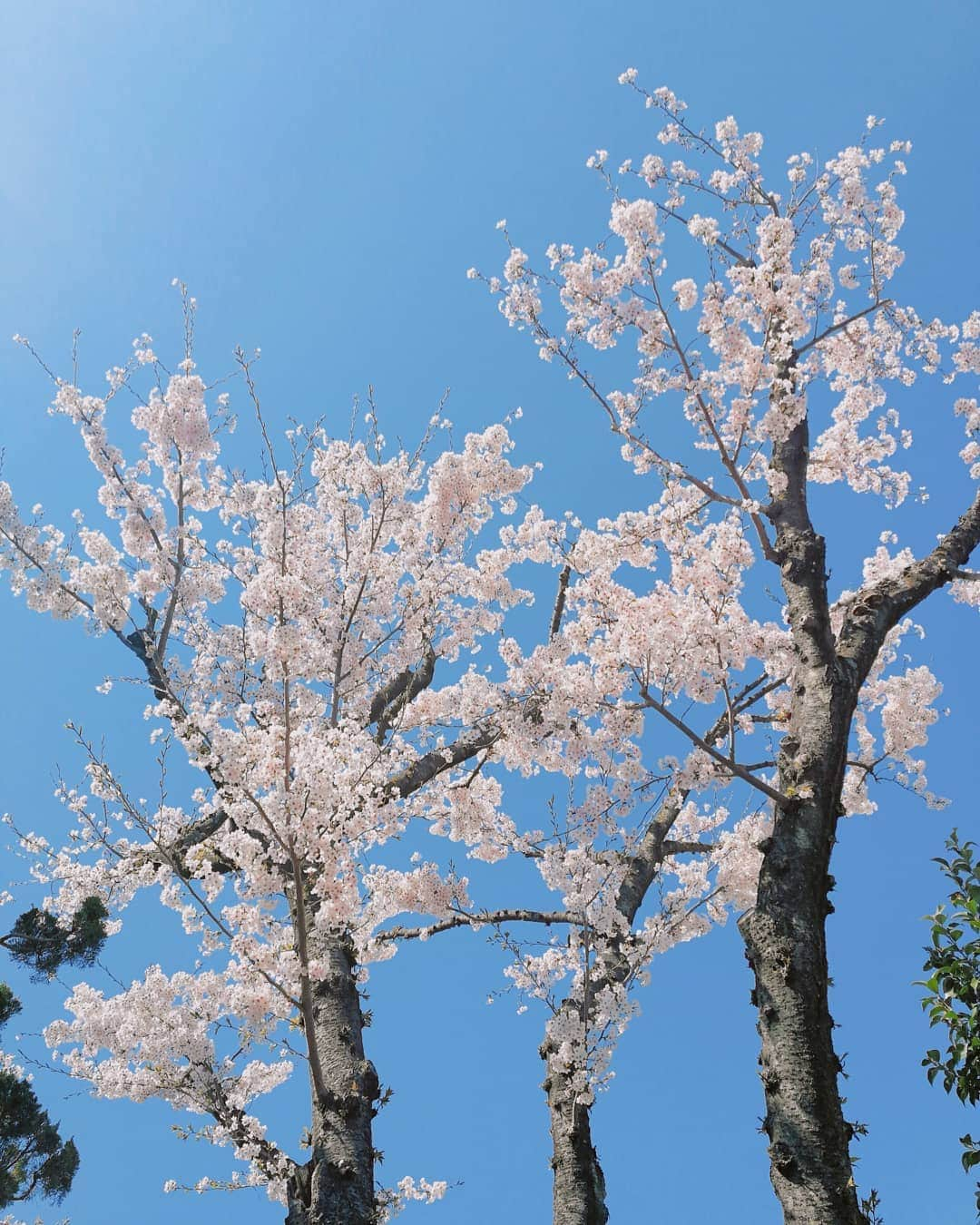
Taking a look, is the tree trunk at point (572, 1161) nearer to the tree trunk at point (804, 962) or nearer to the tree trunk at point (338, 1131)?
the tree trunk at point (338, 1131)

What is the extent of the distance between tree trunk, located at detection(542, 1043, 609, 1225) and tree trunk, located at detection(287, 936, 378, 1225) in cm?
→ 130

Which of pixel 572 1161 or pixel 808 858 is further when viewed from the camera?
pixel 572 1161

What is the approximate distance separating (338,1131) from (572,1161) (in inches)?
64.9

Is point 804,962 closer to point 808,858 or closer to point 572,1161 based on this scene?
point 808,858

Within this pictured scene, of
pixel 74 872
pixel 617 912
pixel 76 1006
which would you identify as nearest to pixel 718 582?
pixel 617 912

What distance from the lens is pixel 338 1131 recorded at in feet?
16.0

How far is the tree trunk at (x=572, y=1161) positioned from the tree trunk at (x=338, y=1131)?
130cm

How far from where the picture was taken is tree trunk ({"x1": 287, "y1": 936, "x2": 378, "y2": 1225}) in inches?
184

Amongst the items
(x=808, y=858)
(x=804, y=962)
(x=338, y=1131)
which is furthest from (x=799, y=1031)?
(x=338, y=1131)

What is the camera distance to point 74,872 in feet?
21.2

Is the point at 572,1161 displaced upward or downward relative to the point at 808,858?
downward

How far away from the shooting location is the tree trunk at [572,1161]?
5414 mm

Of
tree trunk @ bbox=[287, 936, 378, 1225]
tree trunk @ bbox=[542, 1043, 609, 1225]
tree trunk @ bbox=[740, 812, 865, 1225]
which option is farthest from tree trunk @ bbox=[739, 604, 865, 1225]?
tree trunk @ bbox=[287, 936, 378, 1225]

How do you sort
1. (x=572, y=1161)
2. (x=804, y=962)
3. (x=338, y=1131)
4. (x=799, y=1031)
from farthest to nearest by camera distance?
(x=572, y=1161)
(x=338, y=1131)
(x=804, y=962)
(x=799, y=1031)
